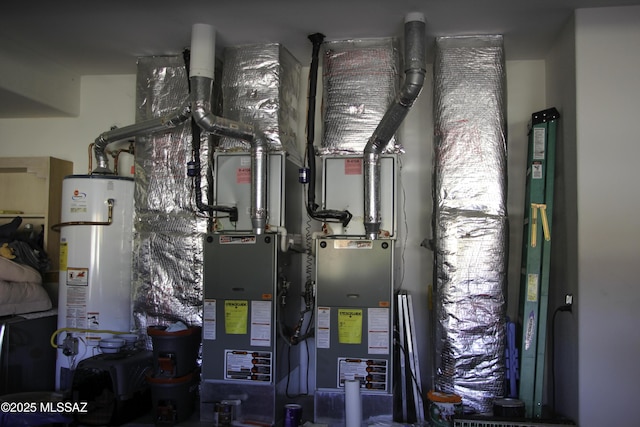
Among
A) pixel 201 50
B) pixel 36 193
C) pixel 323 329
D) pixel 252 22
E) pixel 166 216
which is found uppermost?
pixel 252 22

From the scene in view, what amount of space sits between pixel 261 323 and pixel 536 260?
1767 millimetres

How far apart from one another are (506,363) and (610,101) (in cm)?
171

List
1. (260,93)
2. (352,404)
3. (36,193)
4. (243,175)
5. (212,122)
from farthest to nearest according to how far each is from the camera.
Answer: (36,193) → (260,93) → (243,175) → (212,122) → (352,404)

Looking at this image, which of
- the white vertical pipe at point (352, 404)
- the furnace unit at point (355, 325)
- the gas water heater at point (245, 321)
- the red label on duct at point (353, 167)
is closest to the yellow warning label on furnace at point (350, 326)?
the furnace unit at point (355, 325)

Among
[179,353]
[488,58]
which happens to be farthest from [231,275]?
[488,58]

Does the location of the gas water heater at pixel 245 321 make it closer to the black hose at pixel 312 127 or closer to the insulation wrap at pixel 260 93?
the black hose at pixel 312 127

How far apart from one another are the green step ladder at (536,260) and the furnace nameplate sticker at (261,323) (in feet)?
5.22

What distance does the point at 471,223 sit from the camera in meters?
3.29

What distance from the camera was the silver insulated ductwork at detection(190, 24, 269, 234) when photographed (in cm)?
328

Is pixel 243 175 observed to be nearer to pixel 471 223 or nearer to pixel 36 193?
pixel 471 223

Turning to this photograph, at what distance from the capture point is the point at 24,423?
118 inches

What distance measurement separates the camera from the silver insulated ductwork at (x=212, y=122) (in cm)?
328

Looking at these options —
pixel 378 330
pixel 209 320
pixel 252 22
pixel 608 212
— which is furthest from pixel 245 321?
pixel 608 212

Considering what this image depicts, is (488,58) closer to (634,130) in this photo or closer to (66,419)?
(634,130)
